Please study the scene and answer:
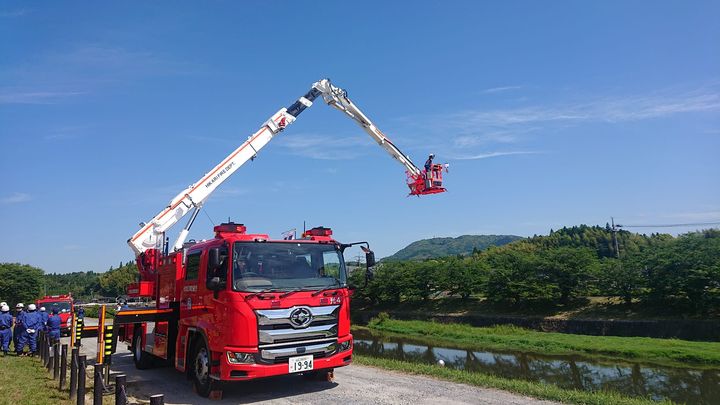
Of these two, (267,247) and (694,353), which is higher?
(267,247)

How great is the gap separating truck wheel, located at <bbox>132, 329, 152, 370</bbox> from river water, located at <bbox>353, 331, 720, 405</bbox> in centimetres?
1002

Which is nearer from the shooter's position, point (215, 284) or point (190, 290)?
point (215, 284)

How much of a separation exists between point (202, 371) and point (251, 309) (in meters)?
1.87

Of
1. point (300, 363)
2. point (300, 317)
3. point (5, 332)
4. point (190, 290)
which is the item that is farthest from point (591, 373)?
point (5, 332)

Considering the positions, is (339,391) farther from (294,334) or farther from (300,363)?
(294,334)

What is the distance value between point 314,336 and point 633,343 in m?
22.2

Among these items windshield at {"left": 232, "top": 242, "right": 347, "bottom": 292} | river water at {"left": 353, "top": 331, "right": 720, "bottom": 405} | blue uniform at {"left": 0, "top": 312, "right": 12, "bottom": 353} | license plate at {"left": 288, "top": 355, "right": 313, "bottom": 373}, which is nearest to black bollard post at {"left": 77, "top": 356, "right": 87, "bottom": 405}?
windshield at {"left": 232, "top": 242, "right": 347, "bottom": 292}

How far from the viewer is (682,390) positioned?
14.6 m

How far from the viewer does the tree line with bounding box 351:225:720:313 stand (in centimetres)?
2895

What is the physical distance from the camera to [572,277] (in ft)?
117

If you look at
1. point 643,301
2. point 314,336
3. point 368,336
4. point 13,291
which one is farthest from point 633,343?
point 13,291

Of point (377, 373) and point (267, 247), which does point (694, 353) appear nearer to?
point (377, 373)

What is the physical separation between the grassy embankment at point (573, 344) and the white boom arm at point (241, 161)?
1362 cm

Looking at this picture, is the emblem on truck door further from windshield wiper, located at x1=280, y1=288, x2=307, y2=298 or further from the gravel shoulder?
the gravel shoulder
